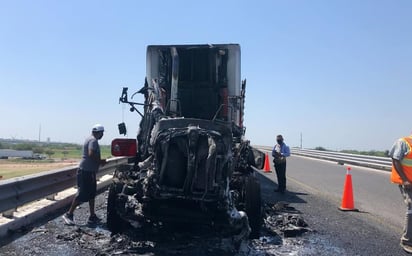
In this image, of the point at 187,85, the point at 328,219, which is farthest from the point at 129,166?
the point at 328,219

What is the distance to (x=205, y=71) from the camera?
950 cm

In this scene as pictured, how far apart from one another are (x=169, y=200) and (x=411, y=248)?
3297 mm

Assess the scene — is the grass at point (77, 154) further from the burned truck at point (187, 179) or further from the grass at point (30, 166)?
the burned truck at point (187, 179)

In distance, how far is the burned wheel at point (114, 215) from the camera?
20.4 feet

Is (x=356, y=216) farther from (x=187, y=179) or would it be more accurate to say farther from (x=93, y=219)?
(x=93, y=219)

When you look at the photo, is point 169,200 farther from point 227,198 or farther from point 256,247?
point 256,247

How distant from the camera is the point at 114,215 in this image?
20.4 feet

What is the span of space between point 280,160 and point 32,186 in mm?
7494

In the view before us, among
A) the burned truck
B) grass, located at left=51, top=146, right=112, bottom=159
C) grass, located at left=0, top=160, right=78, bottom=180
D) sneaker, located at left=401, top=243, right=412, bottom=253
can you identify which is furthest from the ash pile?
grass, located at left=0, top=160, right=78, bottom=180

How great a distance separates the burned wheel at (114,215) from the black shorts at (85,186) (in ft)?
4.16

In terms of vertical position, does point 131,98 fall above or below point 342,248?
above

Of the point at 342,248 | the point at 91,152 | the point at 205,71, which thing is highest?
the point at 205,71

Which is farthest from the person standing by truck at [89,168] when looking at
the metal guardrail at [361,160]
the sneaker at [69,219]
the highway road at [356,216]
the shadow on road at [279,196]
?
the metal guardrail at [361,160]

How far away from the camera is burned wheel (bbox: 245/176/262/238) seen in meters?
6.39
